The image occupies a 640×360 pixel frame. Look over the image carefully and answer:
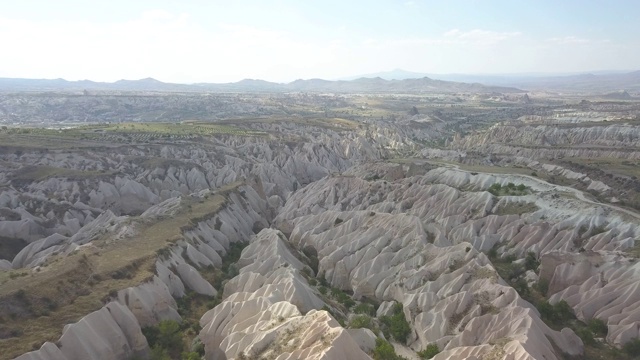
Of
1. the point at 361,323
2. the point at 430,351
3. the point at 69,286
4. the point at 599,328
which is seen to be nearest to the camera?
the point at 430,351

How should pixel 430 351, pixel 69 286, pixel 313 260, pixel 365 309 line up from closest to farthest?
pixel 430 351 → pixel 69 286 → pixel 365 309 → pixel 313 260

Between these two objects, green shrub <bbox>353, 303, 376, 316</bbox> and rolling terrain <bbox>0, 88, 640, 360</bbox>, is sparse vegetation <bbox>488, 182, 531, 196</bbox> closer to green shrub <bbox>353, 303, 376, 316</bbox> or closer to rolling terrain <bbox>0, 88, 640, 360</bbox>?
rolling terrain <bbox>0, 88, 640, 360</bbox>

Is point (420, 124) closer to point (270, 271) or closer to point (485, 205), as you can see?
point (485, 205)

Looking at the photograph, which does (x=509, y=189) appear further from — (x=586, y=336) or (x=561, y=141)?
(x=561, y=141)

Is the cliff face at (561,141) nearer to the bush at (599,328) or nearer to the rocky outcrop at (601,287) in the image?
the rocky outcrop at (601,287)

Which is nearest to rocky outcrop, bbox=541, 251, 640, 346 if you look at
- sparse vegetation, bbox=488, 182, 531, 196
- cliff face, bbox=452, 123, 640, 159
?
sparse vegetation, bbox=488, 182, 531, 196

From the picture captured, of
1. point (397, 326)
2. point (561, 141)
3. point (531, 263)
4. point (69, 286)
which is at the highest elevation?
point (69, 286)

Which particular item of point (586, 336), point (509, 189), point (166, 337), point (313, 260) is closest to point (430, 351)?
point (586, 336)
